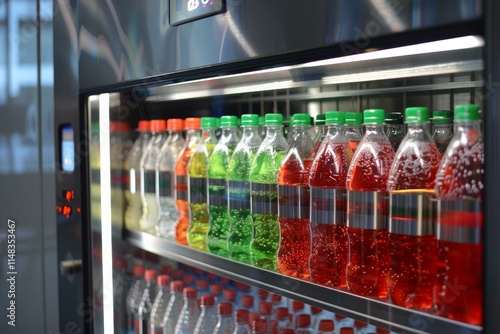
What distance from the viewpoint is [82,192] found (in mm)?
1902

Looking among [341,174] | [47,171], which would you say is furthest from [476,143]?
[47,171]

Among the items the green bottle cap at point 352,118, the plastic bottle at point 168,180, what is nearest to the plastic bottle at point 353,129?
the green bottle cap at point 352,118

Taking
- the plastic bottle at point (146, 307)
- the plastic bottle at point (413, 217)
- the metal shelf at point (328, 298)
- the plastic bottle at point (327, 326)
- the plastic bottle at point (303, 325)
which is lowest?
the plastic bottle at point (146, 307)

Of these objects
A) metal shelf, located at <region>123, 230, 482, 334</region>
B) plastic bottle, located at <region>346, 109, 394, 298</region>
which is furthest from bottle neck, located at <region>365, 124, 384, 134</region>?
metal shelf, located at <region>123, 230, 482, 334</region>

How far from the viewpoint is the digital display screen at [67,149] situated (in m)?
1.94

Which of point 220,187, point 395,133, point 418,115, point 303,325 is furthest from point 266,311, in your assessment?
point 418,115

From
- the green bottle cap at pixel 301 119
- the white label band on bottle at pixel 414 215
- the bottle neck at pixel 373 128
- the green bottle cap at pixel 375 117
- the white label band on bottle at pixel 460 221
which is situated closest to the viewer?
the white label band on bottle at pixel 460 221

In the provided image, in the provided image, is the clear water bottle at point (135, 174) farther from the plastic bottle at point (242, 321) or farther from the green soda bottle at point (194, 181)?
the plastic bottle at point (242, 321)

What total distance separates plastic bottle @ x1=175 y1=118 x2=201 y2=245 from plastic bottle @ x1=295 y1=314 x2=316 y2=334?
448mm

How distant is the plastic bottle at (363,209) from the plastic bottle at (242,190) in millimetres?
388

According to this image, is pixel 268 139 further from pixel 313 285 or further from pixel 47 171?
pixel 47 171

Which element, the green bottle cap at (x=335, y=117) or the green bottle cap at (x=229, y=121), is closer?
the green bottle cap at (x=335, y=117)

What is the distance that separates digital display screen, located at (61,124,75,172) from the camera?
76.3 inches

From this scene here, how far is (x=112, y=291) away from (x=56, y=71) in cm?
78
